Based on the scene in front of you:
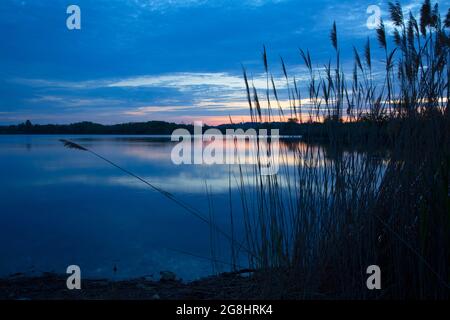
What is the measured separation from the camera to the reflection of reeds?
166 cm

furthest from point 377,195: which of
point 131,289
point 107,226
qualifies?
point 107,226

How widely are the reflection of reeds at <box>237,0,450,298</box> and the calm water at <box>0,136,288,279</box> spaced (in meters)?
0.66

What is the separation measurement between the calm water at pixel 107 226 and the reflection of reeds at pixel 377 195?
0.66m

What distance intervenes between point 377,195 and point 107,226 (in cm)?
378

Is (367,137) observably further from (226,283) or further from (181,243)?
(181,243)

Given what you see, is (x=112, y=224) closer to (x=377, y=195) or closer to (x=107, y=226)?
(x=107, y=226)

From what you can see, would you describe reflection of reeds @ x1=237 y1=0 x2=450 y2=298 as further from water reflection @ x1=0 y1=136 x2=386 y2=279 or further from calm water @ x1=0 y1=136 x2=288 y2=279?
calm water @ x1=0 y1=136 x2=288 y2=279

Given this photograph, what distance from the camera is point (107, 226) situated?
4.62 meters

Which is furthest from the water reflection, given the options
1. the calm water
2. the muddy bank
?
the muddy bank

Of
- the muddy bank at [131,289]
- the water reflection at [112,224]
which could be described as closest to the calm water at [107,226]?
the water reflection at [112,224]

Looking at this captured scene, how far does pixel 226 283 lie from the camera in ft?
8.48

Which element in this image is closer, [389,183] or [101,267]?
[389,183]
